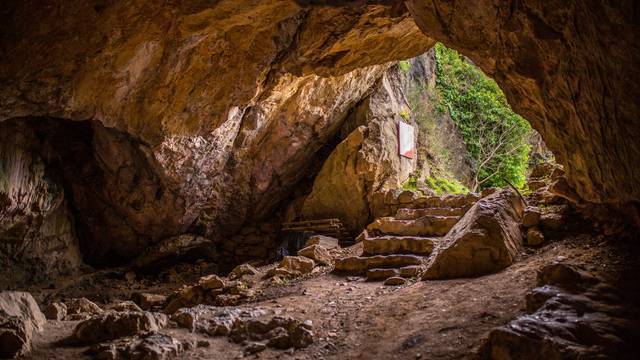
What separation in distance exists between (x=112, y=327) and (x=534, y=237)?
5.83 meters

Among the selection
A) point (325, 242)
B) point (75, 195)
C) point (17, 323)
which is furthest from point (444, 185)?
point (17, 323)

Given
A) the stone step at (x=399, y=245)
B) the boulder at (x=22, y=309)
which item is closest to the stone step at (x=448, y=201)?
the stone step at (x=399, y=245)

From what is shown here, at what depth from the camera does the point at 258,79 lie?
8.38 meters

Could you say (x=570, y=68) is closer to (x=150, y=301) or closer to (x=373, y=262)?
(x=373, y=262)

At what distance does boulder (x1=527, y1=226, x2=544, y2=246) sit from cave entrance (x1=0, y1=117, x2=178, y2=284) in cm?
786

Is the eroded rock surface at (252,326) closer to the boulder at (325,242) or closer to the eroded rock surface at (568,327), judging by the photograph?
the eroded rock surface at (568,327)

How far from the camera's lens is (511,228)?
599 cm

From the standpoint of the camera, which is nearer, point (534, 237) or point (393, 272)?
point (534, 237)

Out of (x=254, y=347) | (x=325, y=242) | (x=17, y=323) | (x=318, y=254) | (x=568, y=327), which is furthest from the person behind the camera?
(x=325, y=242)

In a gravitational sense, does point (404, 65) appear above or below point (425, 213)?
above

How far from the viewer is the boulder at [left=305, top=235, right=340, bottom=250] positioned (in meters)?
9.88

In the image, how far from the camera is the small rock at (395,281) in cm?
628

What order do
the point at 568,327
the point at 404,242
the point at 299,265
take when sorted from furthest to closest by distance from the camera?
1. the point at 299,265
2. the point at 404,242
3. the point at 568,327

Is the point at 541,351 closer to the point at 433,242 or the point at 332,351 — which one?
the point at 332,351
